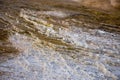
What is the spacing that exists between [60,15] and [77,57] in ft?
4.54

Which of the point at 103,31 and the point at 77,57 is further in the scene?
the point at 103,31

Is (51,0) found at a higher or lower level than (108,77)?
higher

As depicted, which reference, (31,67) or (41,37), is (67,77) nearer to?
(31,67)

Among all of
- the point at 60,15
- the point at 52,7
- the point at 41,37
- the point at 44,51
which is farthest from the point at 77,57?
the point at 52,7

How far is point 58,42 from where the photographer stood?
133 inches

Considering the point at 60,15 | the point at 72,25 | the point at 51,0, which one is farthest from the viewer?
the point at 51,0

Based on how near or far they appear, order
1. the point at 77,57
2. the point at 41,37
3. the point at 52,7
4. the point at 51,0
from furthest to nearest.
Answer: the point at 51,0 < the point at 52,7 < the point at 41,37 < the point at 77,57

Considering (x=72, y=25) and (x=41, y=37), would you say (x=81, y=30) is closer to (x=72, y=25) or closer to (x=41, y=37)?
(x=72, y=25)

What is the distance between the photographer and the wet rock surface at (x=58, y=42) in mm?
2750

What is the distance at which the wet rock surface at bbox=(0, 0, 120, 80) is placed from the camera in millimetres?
2750

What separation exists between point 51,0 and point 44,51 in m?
2.10

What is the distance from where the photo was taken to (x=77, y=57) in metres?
3.04

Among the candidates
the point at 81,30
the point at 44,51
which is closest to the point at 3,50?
the point at 44,51

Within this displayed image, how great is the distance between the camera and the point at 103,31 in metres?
3.72
